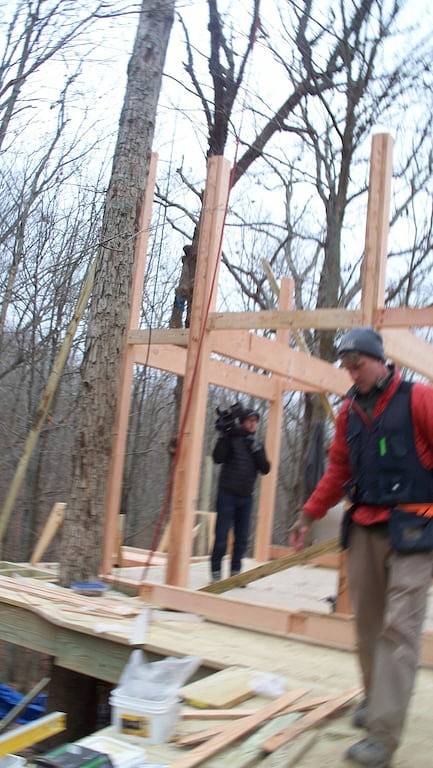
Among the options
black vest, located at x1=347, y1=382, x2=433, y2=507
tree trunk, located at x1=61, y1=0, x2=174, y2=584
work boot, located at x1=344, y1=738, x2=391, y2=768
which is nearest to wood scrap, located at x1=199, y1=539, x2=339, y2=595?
tree trunk, located at x1=61, y1=0, x2=174, y2=584

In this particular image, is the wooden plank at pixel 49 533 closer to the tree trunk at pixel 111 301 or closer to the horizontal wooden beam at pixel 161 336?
the tree trunk at pixel 111 301

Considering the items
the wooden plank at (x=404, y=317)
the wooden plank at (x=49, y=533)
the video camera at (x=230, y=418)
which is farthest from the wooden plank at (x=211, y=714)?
the wooden plank at (x=49, y=533)

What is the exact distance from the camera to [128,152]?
6055 millimetres

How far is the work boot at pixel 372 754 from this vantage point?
2393mm

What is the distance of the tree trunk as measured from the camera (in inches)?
225

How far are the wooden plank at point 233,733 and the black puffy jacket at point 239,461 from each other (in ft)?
9.17

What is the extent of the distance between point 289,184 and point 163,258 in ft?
9.20

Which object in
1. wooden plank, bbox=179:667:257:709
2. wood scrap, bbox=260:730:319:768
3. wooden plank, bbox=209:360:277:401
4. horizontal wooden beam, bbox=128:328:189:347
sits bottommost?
wooden plank, bbox=179:667:257:709

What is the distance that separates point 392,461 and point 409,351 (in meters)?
2.85

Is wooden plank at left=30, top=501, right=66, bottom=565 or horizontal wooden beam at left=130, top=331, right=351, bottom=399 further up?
horizontal wooden beam at left=130, top=331, right=351, bottom=399

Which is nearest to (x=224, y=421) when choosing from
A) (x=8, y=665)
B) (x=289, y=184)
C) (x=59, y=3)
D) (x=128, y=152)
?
(x=128, y=152)

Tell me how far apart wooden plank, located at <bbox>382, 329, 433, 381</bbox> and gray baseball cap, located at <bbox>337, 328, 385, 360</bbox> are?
2.17 metres

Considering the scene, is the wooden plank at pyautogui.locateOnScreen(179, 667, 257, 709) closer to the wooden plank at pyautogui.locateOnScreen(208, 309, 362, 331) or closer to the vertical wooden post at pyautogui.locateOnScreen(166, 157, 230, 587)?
the vertical wooden post at pyautogui.locateOnScreen(166, 157, 230, 587)

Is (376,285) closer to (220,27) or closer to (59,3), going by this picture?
(59,3)
